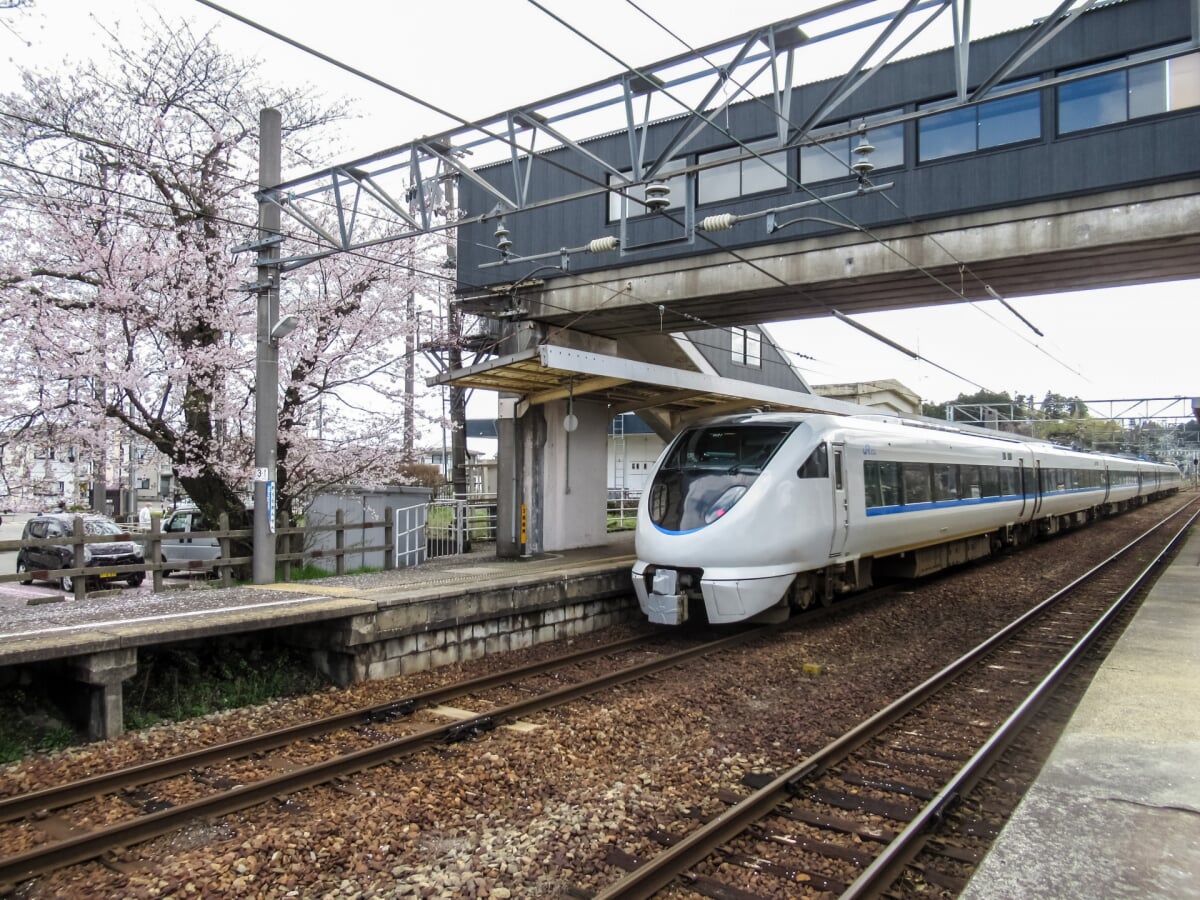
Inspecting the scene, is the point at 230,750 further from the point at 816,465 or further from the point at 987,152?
the point at 987,152

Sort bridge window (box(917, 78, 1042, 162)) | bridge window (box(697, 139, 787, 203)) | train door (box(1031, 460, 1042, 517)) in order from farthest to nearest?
1. train door (box(1031, 460, 1042, 517))
2. bridge window (box(697, 139, 787, 203))
3. bridge window (box(917, 78, 1042, 162))

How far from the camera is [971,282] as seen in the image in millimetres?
13617

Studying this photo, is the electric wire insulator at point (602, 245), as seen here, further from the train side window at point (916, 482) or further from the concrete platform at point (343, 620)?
the train side window at point (916, 482)

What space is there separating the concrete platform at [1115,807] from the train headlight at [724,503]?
3916mm

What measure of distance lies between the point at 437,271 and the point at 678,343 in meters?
5.46

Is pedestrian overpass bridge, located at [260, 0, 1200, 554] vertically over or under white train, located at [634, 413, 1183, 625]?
over

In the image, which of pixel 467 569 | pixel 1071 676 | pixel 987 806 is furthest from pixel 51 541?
pixel 1071 676

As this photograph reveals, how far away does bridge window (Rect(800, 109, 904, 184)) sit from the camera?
1375 cm

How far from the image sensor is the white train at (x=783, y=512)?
9.65m

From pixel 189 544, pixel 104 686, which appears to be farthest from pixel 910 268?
pixel 189 544

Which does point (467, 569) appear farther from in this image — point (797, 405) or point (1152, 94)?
point (1152, 94)

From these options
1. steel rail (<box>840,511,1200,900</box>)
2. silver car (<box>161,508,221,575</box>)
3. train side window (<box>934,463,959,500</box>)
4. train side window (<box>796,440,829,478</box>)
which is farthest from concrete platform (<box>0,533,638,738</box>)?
train side window (<box>934,463,959,500</box>)

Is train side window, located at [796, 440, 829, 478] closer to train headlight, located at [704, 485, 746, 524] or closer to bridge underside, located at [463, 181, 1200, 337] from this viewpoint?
train headlight, located at [704, 485, 746, 524]

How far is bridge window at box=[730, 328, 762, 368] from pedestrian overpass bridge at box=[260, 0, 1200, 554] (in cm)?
632
